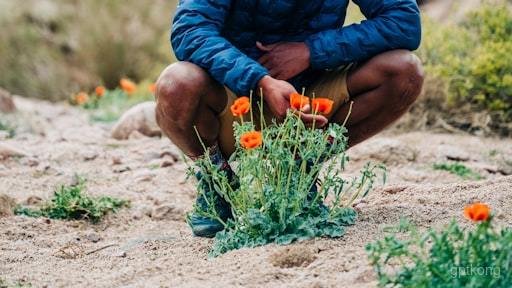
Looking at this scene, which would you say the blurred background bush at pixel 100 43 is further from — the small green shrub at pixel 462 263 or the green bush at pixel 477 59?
the small green shrub at pixel 462 263

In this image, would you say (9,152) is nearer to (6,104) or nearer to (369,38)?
(6,104)

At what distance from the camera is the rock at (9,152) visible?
548 centimetres

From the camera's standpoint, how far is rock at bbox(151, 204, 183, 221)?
170 inches

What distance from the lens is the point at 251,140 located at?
2826 mm

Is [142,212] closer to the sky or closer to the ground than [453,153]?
closer to the sky

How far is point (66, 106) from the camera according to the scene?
8.81 metres

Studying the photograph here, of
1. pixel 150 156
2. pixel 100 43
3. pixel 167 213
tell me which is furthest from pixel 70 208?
pixel 100 43

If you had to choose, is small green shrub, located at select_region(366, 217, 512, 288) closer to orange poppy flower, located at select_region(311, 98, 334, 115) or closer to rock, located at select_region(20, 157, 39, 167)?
orange poppy flower, located at select_region(311, 98, 334, 115)

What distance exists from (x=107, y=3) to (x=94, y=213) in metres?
6.48

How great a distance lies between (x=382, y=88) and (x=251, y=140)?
2.98 ft

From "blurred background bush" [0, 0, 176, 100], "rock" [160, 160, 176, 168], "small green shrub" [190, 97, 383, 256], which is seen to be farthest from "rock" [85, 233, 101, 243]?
"blurred background bush" [0, 0, 176, 100]

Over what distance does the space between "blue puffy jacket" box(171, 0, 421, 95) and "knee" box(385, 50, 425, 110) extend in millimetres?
66

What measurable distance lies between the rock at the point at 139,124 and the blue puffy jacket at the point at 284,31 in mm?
2868

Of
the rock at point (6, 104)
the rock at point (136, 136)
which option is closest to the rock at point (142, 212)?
the rock at point (136, 136)
